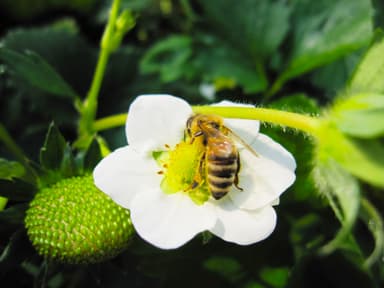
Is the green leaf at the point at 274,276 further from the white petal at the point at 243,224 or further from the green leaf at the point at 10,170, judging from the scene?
the green leaf at the point at 10,170

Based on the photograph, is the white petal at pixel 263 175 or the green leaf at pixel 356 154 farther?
the white petal at pixel 263 175

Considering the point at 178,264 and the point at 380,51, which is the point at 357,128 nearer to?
the point at 380,51

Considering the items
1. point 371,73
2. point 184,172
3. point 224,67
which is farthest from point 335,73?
point 184,172

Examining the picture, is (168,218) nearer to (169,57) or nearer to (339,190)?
(339,190)

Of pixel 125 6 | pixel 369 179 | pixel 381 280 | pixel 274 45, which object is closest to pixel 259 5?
pixel 274 45

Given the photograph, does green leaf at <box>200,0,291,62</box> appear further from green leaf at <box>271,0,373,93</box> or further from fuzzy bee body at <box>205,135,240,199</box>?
fuzzy bee body at <box>205,135,240,199</box>

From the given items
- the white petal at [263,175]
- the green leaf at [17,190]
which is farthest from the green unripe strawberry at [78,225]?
the white petal at [263,175]
